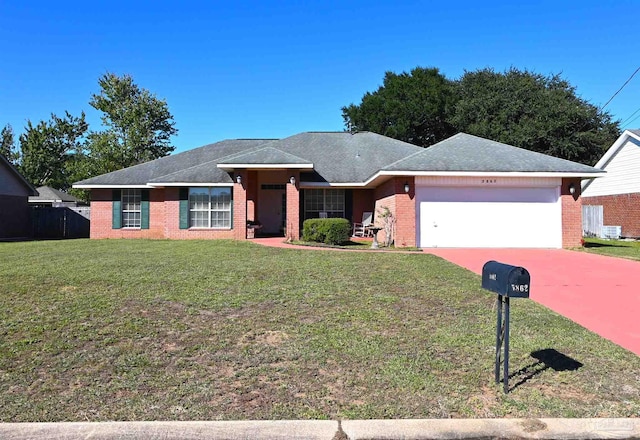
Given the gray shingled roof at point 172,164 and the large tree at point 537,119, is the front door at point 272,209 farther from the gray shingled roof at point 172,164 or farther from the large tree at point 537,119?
the large tree at point 537,119

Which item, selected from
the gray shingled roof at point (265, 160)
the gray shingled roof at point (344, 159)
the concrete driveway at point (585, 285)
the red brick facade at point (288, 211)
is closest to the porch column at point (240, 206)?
the red brick facade at point (288, 211)

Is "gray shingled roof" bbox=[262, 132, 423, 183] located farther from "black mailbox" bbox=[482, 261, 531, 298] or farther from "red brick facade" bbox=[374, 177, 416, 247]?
"black mailbox" bbox=[482, 261, 531, 298]

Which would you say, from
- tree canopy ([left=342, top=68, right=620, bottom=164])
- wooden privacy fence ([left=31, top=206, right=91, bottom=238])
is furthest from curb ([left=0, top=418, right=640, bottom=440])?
tree canopy ([left=342, top=68, right=620, bottom=164])

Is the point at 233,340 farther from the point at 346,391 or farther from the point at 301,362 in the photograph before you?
the point at 346,391

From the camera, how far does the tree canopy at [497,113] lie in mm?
33688

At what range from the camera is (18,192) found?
2386cm

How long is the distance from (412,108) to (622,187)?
18.0 metres

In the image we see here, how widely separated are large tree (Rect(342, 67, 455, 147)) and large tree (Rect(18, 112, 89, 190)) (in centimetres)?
3067

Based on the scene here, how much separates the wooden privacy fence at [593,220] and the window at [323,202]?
1455 cm

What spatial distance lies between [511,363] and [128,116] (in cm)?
4072

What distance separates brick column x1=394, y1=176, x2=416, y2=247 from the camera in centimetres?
1481

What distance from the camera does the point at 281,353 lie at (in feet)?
14.3

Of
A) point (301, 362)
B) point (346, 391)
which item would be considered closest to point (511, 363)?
point (346, 391)

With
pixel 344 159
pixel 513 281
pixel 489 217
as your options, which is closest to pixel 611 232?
pixel 489 217
